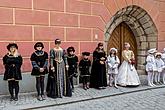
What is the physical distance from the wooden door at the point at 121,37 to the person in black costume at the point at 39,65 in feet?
14.8

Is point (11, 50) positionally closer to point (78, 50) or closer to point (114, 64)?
point (78, 50)

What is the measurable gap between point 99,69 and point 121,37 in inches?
136

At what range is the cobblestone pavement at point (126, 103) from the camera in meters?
7.14

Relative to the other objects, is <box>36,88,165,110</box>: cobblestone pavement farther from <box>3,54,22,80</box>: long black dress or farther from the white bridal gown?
<box>3,54,22,80</box>: long black dress

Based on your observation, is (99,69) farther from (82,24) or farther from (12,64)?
(12,64)

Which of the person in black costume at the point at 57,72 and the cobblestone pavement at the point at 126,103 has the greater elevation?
the person in black costume at the point at 57,72

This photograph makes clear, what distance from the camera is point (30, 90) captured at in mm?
8539

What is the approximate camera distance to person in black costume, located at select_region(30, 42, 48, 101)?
7.70m

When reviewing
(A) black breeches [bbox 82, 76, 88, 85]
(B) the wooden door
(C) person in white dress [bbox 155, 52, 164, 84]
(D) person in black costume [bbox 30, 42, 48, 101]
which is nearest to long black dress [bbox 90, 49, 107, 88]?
(A) black breeches [bbox 82, 76, 88, 85]

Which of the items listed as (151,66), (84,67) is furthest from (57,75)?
(151,66)

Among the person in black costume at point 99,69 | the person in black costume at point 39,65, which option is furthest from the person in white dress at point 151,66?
the person in black costume at point 39,65

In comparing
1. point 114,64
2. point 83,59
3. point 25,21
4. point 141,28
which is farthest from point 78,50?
point 141,28

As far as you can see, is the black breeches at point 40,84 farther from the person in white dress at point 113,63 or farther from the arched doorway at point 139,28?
the arched doorway at point 139,28

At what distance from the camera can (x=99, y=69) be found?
9.28m
